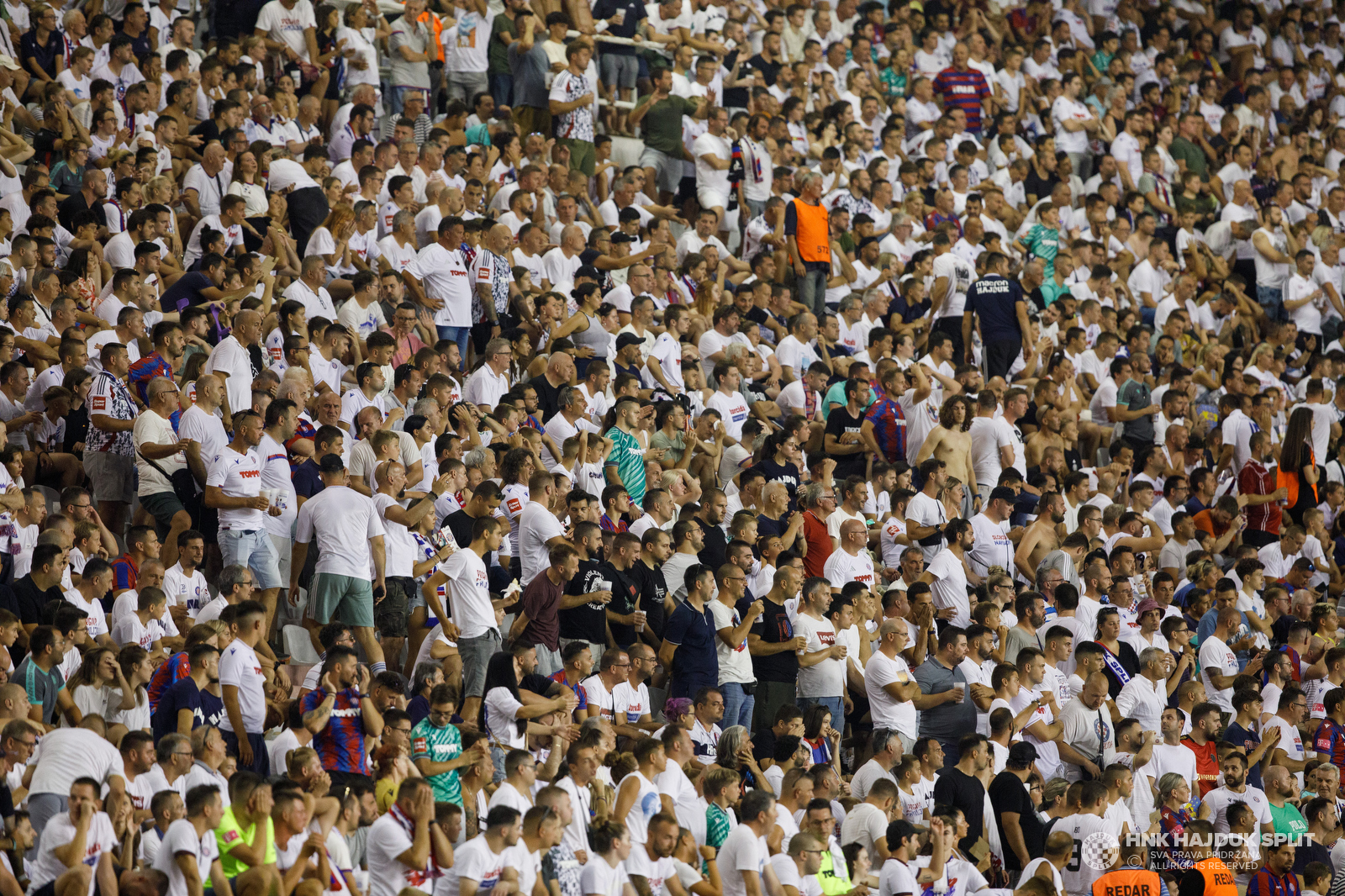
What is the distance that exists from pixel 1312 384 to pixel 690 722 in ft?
31.8

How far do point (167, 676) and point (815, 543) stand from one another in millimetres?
5720

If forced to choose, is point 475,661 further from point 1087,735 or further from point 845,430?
point 845,430

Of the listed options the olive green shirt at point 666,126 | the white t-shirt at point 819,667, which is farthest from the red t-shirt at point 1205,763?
the olive green shirt at point 666,126

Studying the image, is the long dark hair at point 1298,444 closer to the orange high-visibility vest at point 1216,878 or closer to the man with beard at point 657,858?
the orange high-visibility vest at point 1216,878

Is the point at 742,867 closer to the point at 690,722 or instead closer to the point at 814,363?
the point at 690,722

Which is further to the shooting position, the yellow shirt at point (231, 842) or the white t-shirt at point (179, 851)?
the yellow shirt at point (231, 842)

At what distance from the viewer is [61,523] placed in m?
10.5

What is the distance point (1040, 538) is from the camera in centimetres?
1448

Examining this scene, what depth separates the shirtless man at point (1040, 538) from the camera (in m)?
14.4

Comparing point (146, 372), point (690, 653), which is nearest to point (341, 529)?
point (146, 372)

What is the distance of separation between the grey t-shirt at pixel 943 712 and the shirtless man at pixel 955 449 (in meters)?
2.79

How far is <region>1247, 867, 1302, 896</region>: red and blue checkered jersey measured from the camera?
38.3 ft

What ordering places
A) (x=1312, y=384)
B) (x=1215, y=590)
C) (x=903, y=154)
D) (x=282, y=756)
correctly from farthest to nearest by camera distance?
(x=903, y=154) < (x=1312, y=384) < (x=1215, y=590) < (x=282, y=756)

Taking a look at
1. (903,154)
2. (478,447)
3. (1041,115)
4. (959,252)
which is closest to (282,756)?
(478,447)
